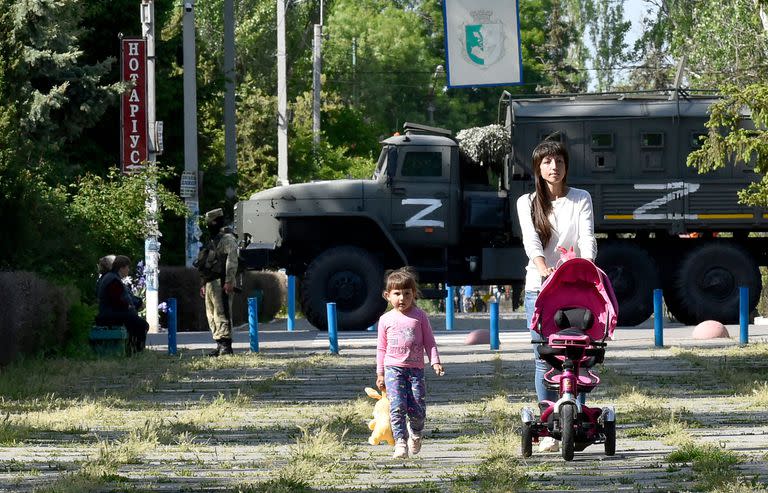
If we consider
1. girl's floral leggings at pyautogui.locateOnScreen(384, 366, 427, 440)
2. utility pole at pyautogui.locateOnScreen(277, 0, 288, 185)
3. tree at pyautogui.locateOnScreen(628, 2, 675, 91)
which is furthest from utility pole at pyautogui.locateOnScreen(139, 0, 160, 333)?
tree at pyautogui.locateOnScreen(628, 2, 675, 91)

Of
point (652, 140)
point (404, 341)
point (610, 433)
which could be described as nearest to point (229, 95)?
point (652, 140)

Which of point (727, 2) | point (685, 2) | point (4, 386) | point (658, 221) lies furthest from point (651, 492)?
point (685, 2)

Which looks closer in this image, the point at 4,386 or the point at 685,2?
the point at 4,386

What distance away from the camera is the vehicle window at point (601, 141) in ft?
85.0

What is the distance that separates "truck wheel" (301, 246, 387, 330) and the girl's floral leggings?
606 inches

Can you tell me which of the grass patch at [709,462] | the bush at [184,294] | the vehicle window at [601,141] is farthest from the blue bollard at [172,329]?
the grass patch at [709,462]

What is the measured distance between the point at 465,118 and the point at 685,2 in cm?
3055

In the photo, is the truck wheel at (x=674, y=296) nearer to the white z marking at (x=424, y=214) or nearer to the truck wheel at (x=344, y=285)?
the white z marking at (x=424, y=214)

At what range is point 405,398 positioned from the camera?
956cm

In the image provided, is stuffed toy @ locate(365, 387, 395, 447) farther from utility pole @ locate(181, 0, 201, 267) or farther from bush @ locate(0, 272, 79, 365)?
utility pole @ locate(181, 0, 201, 267)

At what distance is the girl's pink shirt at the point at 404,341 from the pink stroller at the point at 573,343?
0.83m

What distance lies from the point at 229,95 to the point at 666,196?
38.7 ft

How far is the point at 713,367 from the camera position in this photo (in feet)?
54.6

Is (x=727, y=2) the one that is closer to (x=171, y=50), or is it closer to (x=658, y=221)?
(x=171, y=50)
